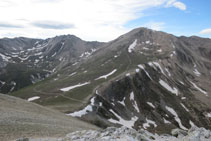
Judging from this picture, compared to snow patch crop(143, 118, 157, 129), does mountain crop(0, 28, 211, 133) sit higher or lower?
higher

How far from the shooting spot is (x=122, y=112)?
3130 inches

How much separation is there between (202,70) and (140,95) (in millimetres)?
131117

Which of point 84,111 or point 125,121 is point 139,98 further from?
point 84,111

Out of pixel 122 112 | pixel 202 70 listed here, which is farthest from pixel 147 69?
pixel 202 70

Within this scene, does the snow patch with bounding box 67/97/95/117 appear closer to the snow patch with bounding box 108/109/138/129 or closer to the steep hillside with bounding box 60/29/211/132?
the steep hillside with bounding box 60/29/211/132

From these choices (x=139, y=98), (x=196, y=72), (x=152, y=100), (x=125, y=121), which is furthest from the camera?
(x=196, y=72)

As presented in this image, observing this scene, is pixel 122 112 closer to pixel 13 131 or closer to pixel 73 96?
pixel 73 96

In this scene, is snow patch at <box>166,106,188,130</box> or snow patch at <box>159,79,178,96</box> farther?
snow patch at <box>159,79,178,96</box>

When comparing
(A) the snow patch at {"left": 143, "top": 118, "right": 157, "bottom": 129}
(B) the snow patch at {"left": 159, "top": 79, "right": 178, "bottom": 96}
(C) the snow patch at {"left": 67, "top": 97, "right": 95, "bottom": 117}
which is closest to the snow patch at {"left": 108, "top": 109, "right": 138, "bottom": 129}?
(A) the snow patch at {"left": 143, "top": 118, "right": 157, "bottom": 129}

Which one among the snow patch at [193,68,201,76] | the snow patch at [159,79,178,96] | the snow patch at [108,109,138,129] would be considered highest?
the snow patch at [193,68,201,76]

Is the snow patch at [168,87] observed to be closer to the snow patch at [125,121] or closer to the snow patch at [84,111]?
the snow patch at [125,121]

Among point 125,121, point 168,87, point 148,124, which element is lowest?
point 148,124

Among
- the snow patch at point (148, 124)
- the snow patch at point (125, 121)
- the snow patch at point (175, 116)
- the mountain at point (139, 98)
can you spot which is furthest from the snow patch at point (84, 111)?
the snow patch at point (175, 116)

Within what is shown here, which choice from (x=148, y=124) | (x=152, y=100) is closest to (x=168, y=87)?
(x=152, y=100)
